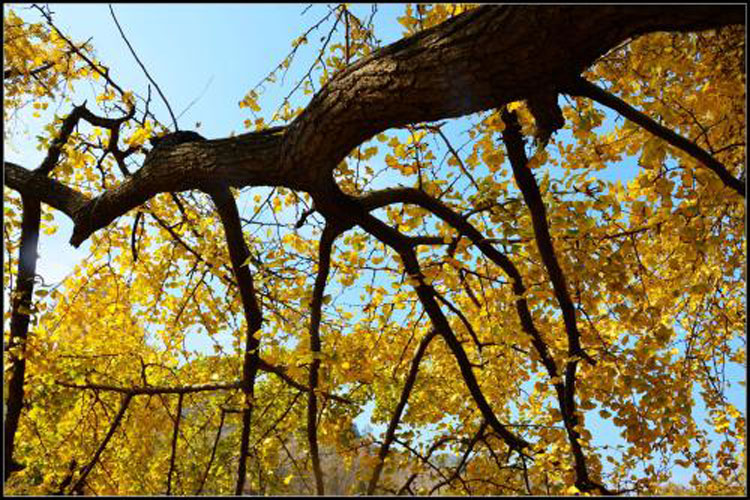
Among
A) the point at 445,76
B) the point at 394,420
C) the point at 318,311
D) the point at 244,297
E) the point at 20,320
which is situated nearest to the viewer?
the point at 445,76

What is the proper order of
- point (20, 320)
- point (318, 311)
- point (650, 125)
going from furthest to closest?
point (20, 320), point (318, 311), point (650, 125)

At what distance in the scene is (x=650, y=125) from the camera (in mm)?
2047

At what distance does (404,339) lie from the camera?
5.08 meters

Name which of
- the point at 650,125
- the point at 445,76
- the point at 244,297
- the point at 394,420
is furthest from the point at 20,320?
the point at 650,125

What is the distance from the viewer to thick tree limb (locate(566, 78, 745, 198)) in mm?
1959

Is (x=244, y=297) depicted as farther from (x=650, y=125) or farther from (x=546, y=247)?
(x=650, y=125)

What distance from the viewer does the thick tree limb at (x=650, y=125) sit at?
1.96 m

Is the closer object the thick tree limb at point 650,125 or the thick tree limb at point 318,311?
the thick tree limb at point 650,125

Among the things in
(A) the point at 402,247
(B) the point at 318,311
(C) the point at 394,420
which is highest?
(A) the point at 402,247

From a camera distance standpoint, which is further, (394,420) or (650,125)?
(394,420)

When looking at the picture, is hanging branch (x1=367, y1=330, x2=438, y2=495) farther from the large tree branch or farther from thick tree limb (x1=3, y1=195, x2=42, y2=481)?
thick tree limb (x1=3, y1=195, x2=42, y2=481)

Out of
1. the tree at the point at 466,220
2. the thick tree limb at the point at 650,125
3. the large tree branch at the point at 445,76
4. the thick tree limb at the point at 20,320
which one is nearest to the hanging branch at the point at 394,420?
the tree at the point at 466,220

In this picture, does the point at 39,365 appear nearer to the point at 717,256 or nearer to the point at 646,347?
the point at 646,347

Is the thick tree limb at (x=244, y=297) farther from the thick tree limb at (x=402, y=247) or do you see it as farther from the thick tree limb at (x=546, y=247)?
the thick tree limb at (x=546, y=247)
